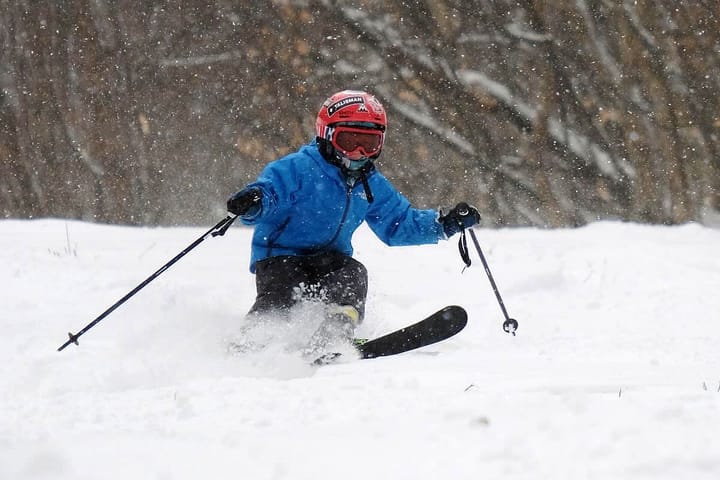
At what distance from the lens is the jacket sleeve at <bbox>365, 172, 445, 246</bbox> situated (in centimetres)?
534

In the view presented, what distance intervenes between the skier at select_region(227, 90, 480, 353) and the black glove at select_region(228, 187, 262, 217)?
2.7 inches

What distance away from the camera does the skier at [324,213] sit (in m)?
4.84

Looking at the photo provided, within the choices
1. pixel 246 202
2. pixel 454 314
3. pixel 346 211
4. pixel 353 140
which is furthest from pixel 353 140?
pixel 454 314

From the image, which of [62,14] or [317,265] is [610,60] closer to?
[317,265]

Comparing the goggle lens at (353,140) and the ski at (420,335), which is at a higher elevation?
the goggle lens at (353,140)

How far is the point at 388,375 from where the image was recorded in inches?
133

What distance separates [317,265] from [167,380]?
152 cm

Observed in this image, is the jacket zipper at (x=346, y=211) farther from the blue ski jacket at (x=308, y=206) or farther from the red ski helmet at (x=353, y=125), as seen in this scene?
the red ski helmet at (x=353, y=125)

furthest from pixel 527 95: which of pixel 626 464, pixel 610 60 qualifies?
pixel 626 464

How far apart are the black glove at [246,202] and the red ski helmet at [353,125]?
0.65 metres

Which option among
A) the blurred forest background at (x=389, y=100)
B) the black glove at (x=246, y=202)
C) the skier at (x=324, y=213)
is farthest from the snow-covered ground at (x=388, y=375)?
the blurred forest background at (x=389, y=100)

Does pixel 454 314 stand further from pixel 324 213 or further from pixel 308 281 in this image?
pixel 324 213

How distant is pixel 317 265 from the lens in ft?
16.6

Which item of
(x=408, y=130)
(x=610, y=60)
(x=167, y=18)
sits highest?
(x=167, y=18)
